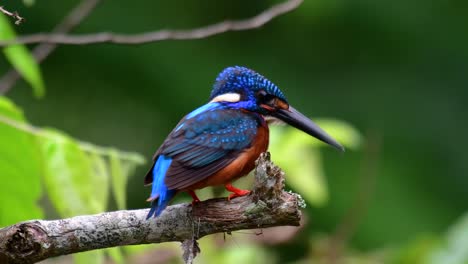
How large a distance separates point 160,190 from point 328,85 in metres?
5.84

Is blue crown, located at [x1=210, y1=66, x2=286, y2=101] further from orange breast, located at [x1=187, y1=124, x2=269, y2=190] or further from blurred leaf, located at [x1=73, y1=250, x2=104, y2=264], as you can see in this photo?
blurred leaf, located at [x1=73, y1=250, x2=104, y2=264]

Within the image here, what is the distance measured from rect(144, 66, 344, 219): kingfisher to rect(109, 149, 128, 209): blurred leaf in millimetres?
104

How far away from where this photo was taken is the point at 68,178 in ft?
10.2

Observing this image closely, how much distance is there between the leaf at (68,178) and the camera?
3.12 meters

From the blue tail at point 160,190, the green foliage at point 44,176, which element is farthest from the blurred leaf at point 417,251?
the green foliage at point 44,176

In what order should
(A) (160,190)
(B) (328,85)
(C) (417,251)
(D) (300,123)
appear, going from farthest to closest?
(B) (328,85), (C) (417,251), (D) (300,123), (A) (160,190)

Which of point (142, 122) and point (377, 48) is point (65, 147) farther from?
point (377, 48)

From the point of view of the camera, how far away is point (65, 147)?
314 cm

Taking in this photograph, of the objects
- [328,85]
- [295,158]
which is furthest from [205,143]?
[328,85]

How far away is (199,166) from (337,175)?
15.9 feet

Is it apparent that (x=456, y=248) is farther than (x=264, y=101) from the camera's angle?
Yes

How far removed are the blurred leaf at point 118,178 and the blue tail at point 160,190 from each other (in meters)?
0.12

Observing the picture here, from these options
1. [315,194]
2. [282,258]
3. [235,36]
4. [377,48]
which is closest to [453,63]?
[377,48]

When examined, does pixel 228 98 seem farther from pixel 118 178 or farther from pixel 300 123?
pixel 118 178
